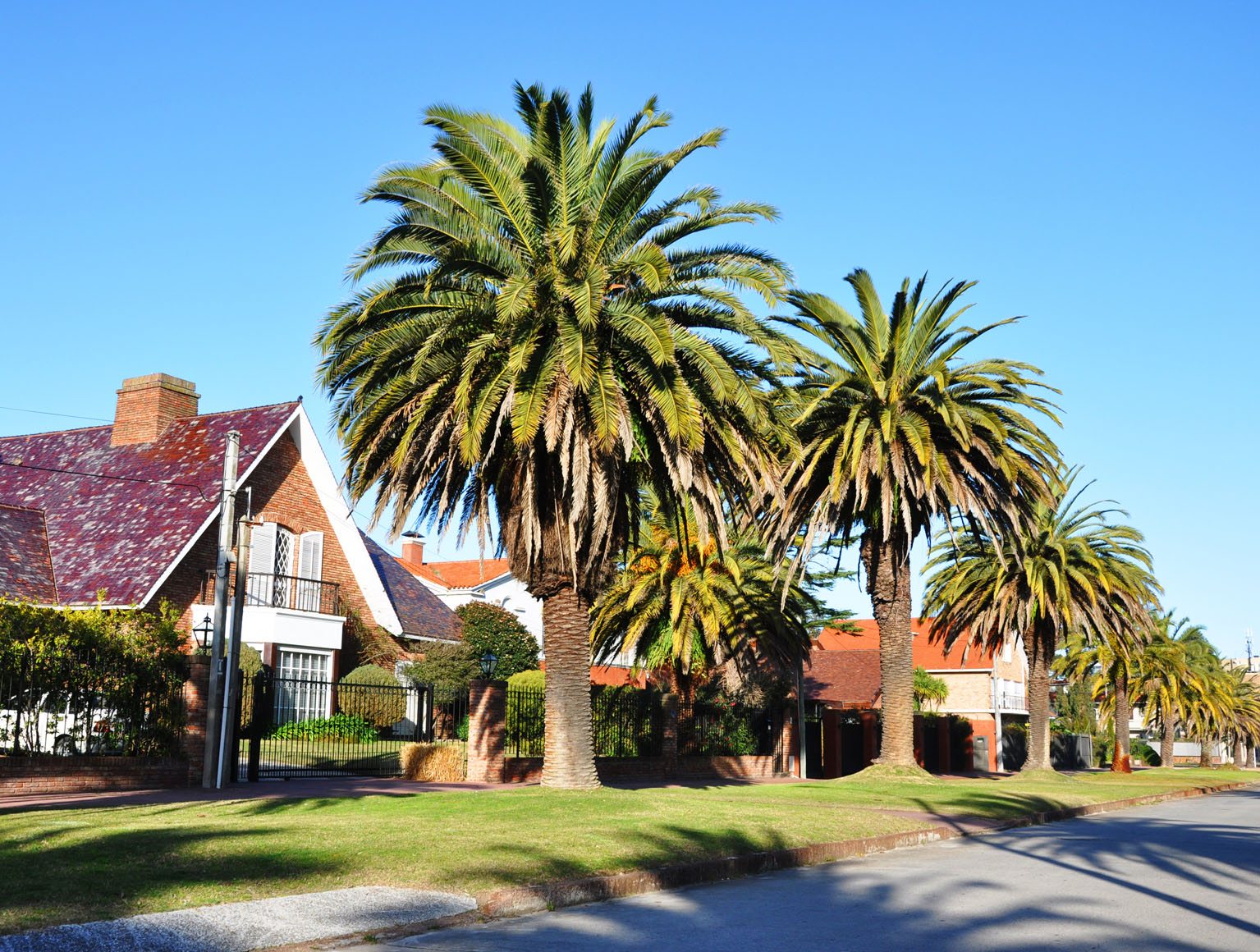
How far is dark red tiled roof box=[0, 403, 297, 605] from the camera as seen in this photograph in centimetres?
2845

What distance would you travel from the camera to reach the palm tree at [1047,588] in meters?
34.8

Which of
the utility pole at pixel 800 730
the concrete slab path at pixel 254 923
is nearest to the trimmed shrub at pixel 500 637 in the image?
the utility pole at pixel 800 730

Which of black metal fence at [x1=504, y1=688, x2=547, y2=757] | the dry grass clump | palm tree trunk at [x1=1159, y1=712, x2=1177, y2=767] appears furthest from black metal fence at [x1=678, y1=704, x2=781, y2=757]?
palm tree trunk at [x1=1159, y1=712, x2=1177, y2=767]

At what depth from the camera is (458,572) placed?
60906mm

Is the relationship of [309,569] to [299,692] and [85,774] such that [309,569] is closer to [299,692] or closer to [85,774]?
[299,692]

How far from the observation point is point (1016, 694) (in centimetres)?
6744

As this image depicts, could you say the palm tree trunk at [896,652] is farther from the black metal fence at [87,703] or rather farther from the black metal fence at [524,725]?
the black metal fence at [87,703]

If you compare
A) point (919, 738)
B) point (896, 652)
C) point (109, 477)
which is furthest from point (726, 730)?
point (109, 477)

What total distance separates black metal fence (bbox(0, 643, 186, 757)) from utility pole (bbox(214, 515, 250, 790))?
4.09ft

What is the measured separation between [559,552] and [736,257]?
17.6ft

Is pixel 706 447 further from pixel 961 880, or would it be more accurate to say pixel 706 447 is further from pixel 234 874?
pixel 234 874

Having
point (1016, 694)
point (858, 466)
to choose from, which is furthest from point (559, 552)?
point (1016, 694)

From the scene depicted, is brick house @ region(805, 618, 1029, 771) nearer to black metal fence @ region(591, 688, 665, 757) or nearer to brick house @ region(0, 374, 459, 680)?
black metal fence @ region(591, 688, 665, 757)

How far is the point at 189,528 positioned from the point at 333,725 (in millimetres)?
5827
